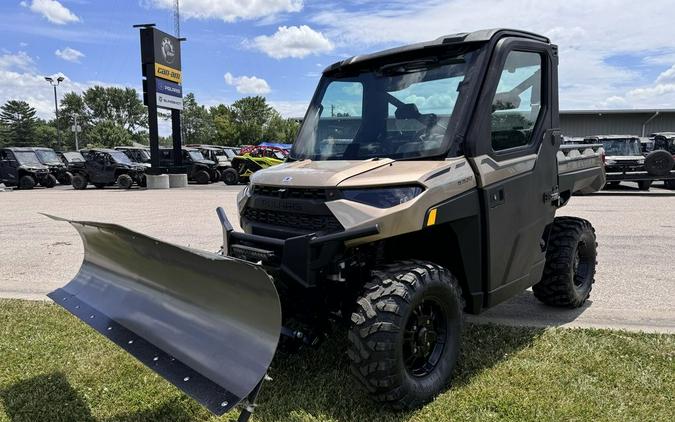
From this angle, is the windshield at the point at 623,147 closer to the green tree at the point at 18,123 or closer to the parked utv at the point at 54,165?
the parked utv at the point at 54,165

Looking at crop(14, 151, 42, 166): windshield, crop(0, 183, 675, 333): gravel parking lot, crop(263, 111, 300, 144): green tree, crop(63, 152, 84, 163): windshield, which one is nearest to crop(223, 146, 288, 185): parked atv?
crop(0, 183, 675, 333): gravel parking lot

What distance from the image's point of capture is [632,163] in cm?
1781

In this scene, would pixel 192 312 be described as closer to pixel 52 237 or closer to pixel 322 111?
pixel 322 111

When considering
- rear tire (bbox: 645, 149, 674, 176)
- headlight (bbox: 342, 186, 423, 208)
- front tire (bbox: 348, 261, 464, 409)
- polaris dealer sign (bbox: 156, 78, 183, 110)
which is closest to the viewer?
front tire (bbox: 348, 261, 464, 409)

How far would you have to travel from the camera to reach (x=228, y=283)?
115 inches

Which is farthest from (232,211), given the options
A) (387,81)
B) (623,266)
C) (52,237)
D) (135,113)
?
(135,113)

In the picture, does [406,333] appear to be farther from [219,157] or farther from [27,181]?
[219,157]

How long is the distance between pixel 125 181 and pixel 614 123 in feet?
163

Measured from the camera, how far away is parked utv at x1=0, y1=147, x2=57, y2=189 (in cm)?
2606

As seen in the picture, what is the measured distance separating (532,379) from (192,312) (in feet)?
7.46

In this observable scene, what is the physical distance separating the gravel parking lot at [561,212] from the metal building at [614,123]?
41.1 metres

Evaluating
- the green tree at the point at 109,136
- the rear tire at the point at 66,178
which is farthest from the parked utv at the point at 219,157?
the green tree at the point at 109,136

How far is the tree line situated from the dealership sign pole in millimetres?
50762

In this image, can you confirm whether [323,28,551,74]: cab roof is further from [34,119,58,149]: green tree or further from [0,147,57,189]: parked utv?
[34,119,58,149]: green tree
